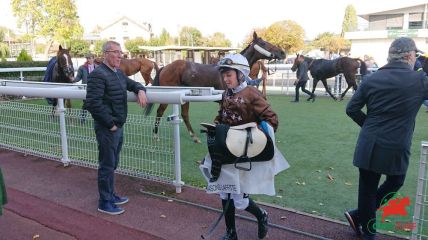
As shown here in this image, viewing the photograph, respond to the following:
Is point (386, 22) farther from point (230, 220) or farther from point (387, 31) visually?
point (230, 220)

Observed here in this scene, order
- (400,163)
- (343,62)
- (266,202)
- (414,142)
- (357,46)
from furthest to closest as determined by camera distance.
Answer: (357,46)
(343,62)
(414,142)
(266,202)
(400,163)

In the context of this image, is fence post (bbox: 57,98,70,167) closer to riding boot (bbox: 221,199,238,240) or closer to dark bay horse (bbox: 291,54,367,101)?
riding boot (bbox: 221,199,238,240)

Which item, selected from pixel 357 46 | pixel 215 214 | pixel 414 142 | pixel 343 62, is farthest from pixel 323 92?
pixel 357 46

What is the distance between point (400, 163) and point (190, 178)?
2.87 metres

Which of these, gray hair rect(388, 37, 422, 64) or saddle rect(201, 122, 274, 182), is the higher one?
gray hair rect(388, 37, 422, 64)

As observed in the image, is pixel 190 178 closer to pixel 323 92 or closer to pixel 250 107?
pixel 250 107

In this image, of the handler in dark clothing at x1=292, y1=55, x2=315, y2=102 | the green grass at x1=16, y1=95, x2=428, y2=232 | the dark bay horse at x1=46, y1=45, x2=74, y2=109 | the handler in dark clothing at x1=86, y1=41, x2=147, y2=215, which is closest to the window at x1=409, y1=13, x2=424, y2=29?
the handler in dark clothing at x1=292, y1=55, x2=315, y2=102

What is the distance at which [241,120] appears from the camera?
3.11m

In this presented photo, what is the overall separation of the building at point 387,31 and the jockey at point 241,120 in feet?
143

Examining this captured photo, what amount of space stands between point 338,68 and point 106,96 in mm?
11642

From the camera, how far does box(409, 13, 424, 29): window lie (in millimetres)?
45531

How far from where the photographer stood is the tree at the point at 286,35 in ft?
156

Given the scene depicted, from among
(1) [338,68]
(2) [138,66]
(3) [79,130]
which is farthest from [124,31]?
(3) [79,130]

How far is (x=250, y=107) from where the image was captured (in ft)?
10.0
